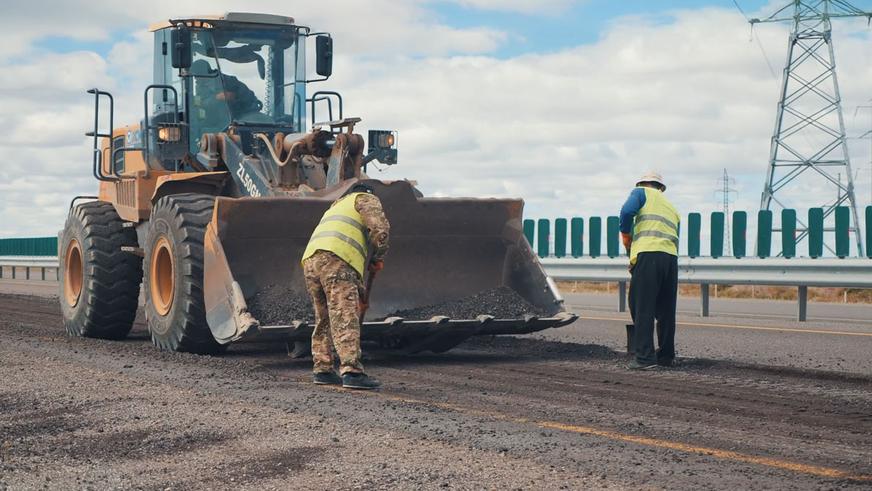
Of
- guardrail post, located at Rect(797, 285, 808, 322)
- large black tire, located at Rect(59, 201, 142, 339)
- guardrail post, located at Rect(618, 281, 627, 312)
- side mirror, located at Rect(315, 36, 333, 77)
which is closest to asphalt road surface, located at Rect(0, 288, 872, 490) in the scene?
large black tire, located at Rect(59, 201, 142, 339)

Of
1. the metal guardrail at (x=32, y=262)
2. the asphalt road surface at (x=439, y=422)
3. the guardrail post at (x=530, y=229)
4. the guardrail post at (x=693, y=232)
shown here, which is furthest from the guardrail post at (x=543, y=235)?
the metal guardrail at (x=32, y=262)

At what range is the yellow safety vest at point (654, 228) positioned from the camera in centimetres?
994

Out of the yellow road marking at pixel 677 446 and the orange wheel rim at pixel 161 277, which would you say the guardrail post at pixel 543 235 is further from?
the yellow road marking at pixel 677 446

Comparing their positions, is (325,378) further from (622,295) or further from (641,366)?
(622,295)

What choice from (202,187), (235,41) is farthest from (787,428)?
(235,41)

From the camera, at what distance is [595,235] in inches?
738

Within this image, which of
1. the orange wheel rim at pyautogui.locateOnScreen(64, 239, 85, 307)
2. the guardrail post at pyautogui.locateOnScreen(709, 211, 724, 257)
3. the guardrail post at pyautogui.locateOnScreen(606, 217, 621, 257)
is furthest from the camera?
the guardrail post at pyautogui.locateOnScreen(606, 217, 621, 257)

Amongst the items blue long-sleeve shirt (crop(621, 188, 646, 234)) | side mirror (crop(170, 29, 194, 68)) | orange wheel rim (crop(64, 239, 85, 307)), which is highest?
side mirror (crop(170, 29, 194, 68))

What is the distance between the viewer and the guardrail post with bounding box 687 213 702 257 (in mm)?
16984

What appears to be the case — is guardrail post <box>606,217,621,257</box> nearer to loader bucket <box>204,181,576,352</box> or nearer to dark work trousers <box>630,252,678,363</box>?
loader bucket <box>204,181,576,352</box>

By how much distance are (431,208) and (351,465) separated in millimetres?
5547

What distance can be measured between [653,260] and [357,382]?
9.66 feet

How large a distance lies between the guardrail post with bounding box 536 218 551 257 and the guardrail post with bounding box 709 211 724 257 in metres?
3.43

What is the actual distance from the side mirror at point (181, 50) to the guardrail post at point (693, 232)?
26.9ft
